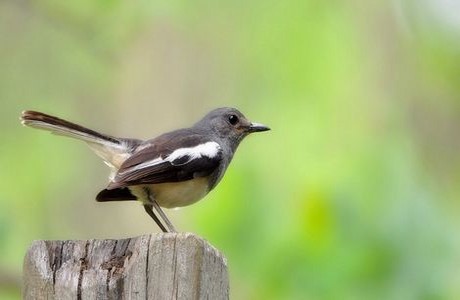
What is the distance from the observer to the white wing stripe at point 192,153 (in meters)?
4.88

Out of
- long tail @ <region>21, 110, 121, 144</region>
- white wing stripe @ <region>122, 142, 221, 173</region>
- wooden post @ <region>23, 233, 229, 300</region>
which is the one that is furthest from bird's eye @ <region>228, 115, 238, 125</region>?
wooden post @ <region>23, 233, 229, 300</region>

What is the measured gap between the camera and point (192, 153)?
5117 millimetres

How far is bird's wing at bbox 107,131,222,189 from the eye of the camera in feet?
15.6

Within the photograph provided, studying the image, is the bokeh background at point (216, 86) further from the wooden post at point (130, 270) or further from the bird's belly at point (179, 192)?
the wooden post at point (130, 270)

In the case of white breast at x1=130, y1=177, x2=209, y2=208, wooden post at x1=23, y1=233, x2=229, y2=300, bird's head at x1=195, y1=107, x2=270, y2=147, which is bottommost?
wooden post at x1=23, y1=233, x2=229, y2=300

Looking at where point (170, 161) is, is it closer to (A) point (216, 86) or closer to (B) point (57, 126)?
(B) point (57, 126)

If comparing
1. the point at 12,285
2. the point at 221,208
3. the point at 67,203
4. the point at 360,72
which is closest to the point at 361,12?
the point at 360,72

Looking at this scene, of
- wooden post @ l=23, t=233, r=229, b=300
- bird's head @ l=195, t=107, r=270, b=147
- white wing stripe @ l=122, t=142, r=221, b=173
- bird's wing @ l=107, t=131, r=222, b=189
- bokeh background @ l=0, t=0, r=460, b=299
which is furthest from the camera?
bokeh background @ l=0, t=0, r=460, b=299

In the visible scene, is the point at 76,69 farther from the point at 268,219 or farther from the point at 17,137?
the point at 268,219

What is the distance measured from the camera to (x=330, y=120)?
→ 10133 mm

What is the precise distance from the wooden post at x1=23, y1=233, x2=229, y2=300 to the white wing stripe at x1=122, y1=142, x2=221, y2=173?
1.63m

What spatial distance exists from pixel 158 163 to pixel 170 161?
91mm

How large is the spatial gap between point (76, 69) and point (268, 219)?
4744 millimetres

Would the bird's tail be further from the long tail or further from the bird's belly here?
the bird's belly
